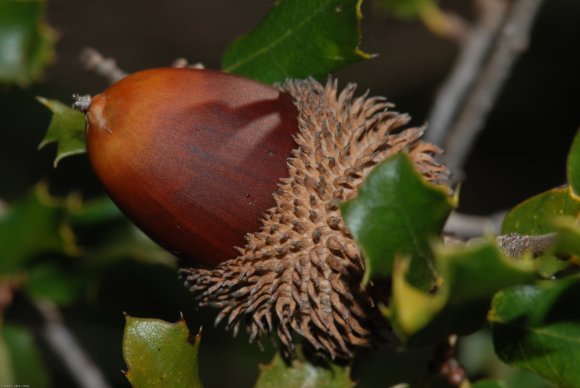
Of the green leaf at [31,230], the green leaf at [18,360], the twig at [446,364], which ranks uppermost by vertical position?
the twig at [446,364]

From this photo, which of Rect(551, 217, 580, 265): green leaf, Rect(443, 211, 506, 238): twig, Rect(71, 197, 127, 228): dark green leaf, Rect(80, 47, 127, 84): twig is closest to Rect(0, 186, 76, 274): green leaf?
Rect(71, 197, 127, 228): dark green leaf

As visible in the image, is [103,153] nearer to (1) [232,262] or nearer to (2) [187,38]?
(1) [232,262]

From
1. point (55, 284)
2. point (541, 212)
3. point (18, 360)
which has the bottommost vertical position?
point (18, 360)

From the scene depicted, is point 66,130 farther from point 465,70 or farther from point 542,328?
point 465,70

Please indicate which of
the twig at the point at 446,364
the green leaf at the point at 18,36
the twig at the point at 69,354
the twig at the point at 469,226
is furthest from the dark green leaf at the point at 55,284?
the twig at the point at 446,364

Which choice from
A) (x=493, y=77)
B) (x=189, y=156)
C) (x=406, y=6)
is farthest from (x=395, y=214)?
(x=406, y=6)

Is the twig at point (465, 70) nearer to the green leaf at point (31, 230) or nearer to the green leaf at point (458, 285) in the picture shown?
the green leaf at point (31, 230)
